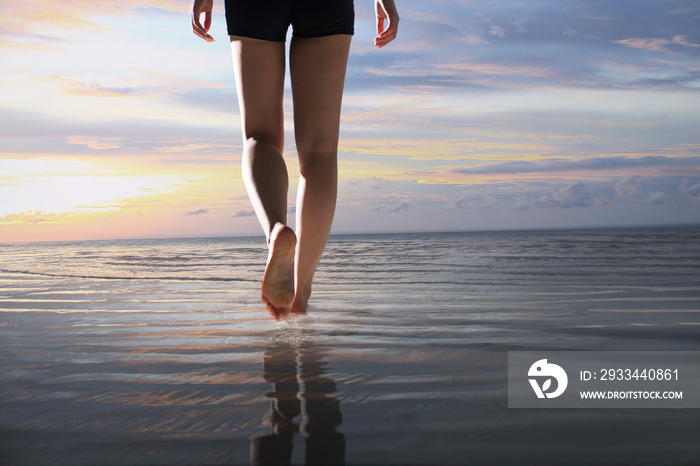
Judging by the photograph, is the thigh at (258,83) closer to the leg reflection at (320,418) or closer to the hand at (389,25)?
the hand at (389,25)

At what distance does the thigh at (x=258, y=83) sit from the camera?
1.47m

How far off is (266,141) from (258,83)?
185 millimetres

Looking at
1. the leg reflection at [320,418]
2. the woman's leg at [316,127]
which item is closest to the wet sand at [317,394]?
the leg reflection at [320,418]

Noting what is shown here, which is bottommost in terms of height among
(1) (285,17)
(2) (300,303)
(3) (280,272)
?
(2) (300,303)

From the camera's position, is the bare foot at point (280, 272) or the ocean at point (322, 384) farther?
the bare foot at point (280, 272)

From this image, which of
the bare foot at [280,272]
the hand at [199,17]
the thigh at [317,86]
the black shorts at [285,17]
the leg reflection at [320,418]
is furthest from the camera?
the hand at [199,17]

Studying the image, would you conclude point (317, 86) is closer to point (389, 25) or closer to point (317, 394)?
point (389, 25)

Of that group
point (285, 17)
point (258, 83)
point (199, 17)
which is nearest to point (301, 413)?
point (258, 83)

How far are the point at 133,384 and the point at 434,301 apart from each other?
1375 millimetres

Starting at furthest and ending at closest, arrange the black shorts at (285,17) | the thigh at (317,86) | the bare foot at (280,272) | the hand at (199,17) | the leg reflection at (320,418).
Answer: the hand at (199,17)
the thigh at (317,86)
the black shorts at (285,17)
the bare foot at (280,272)
the leg reflection at (320,418)

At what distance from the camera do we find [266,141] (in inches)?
58.8

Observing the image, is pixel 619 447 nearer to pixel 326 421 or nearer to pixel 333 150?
pixel 326 421

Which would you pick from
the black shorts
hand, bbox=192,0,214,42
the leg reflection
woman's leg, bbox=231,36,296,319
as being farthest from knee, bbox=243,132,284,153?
the leg reflection

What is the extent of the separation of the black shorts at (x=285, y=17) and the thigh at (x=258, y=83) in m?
0.03
